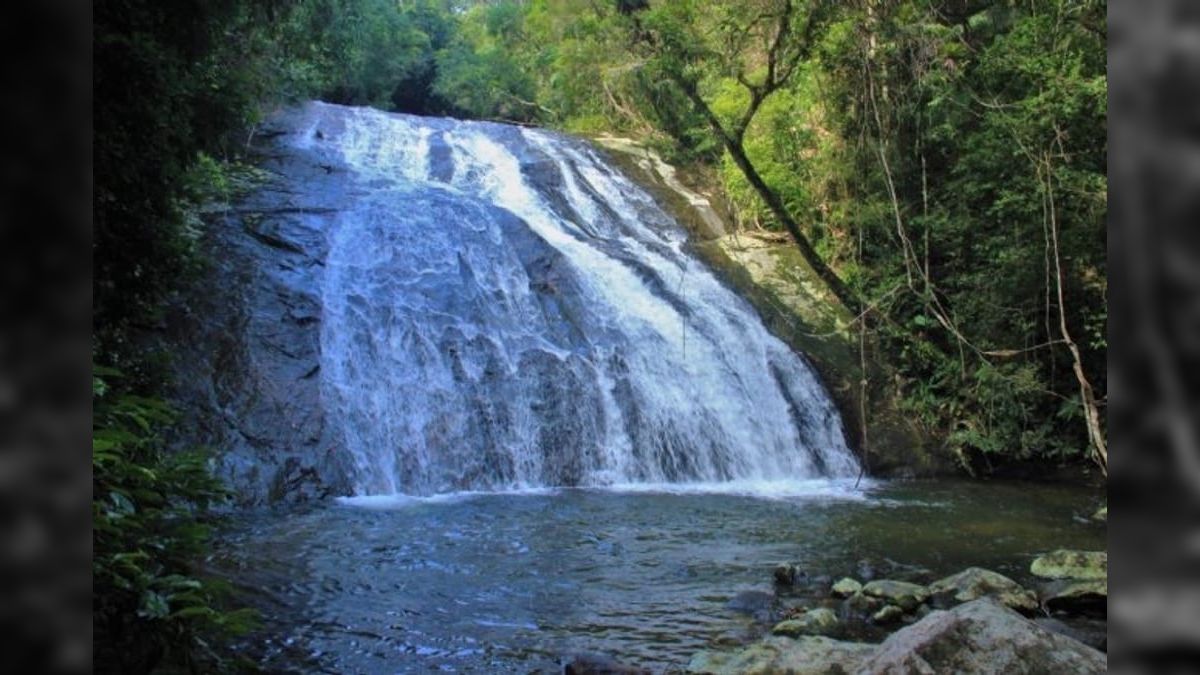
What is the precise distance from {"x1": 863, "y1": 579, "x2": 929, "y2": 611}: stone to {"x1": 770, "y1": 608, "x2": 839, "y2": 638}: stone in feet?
2.10

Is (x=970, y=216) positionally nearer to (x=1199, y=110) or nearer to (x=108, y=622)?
(x=108, y=622)

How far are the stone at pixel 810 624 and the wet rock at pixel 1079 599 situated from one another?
6.58ft

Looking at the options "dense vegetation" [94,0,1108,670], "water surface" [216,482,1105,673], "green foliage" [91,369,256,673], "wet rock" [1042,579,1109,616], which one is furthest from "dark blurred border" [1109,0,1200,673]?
"wet rock" [1042,579,1109,616]

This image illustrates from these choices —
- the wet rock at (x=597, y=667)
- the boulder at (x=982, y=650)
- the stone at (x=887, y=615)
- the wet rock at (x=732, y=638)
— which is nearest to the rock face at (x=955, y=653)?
the boulder at (x=982, y=650)

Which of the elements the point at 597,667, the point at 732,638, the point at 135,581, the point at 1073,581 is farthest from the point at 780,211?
the point at 135,581

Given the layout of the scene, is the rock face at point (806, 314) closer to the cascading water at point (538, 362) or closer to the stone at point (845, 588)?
the cascading water at point (538, 362)

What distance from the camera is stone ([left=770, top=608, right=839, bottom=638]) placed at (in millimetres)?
6816

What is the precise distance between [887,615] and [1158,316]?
7486mm

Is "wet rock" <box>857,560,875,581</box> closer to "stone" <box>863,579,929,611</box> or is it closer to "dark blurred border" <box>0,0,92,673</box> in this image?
"stone" <box>863,579,929,611</box>

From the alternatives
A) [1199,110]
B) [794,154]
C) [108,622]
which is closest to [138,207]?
[108,622]

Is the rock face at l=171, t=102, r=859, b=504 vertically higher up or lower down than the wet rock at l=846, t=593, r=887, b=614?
higher up

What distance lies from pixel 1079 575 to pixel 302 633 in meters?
6.81

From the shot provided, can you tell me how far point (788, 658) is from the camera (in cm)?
579

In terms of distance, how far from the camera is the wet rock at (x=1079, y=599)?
7566mm
